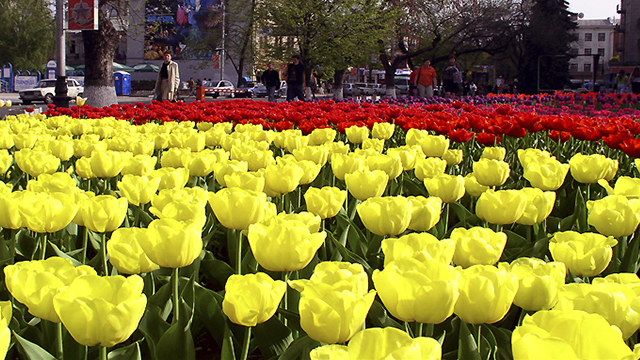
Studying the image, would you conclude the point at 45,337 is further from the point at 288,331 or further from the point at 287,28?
the point at 287,28

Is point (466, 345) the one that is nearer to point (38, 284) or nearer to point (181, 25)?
point (38, 284)

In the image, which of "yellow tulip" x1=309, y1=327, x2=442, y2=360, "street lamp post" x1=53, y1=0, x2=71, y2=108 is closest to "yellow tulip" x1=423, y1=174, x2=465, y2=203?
"yellow tulip" x1=309, y1=327, x2=442, y2=360

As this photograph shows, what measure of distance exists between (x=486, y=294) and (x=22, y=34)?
5008 cm

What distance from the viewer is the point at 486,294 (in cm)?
102

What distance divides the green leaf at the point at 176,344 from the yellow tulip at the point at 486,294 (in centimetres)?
57

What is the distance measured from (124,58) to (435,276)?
5953 centimetres

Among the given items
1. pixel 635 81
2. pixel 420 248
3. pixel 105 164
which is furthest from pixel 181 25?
pixel 420 248

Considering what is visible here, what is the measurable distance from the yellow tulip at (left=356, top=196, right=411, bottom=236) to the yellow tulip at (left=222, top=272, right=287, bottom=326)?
57 centimetres

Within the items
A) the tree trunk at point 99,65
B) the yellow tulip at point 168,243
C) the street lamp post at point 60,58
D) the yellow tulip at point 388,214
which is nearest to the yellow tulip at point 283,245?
the yellow tulip at point 168,243

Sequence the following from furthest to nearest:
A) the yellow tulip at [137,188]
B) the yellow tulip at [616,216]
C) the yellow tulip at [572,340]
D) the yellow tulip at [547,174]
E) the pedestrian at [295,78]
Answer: the pedestrian at [295,78] → the yellow tulip at [547,174] → the yellow tulip at [137,188] → the yellow tulip at [616,216] → the yellow tulip at [572,340]

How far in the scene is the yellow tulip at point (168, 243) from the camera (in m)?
1.27

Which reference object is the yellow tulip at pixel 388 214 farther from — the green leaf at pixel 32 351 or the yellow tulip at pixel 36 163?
the yellow tulip at pixel 36 163

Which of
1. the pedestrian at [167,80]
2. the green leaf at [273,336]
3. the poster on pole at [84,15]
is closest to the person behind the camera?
the green leaf at [273,336]

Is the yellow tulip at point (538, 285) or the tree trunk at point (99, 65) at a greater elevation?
the tree trunk at point (99, 65)
